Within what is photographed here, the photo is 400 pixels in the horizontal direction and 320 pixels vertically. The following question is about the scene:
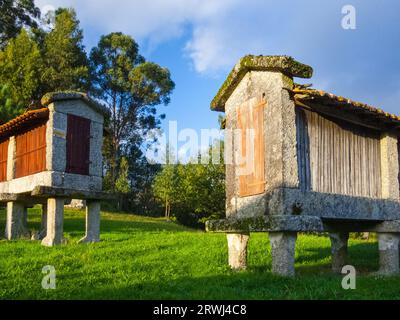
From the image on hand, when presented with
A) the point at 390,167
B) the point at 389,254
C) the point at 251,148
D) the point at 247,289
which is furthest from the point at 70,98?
the point at 389,254

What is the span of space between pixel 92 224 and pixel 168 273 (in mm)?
5556

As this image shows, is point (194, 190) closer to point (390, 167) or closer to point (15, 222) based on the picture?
point (15, 222)

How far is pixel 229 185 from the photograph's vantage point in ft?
30.9

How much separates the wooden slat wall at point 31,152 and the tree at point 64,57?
1725 centimetres

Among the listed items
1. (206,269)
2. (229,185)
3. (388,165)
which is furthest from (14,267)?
(388,165)

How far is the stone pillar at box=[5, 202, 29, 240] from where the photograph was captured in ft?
45.9

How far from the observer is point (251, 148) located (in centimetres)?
873

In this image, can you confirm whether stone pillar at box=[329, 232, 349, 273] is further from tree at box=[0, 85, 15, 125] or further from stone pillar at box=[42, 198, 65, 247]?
tree at box=[0, 85, 15, 125]

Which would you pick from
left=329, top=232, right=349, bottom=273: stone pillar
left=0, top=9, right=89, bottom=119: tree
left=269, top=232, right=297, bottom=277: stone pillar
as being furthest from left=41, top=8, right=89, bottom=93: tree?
left=269, top=232, right=297, bottom=277: stone pillar

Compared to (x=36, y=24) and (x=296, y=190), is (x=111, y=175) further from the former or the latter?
(x=296, y=190)

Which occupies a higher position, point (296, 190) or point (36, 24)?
point (36, 24)

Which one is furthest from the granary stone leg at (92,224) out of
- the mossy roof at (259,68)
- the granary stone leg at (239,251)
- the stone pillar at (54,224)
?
the mossy roof at (259,68)

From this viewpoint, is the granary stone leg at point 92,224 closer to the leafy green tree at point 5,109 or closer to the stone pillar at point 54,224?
the stone pillar at point 54,224
